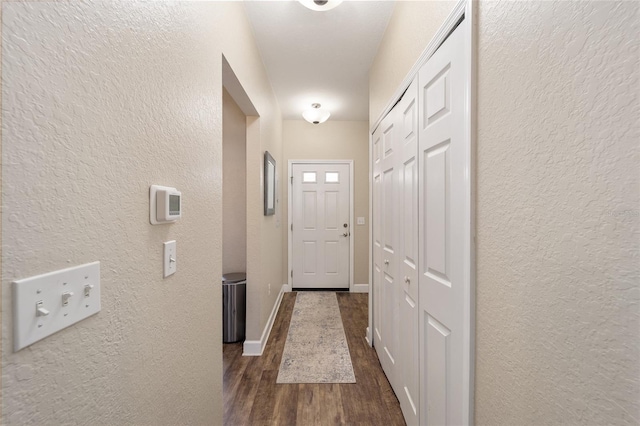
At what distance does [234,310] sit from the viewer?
2.64m

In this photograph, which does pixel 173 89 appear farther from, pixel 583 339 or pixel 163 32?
pixel 583 339

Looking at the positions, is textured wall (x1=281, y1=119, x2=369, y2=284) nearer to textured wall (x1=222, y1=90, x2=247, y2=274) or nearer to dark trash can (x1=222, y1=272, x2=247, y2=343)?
textured wall (x1=222, y1=90, x2=247, y2=274)

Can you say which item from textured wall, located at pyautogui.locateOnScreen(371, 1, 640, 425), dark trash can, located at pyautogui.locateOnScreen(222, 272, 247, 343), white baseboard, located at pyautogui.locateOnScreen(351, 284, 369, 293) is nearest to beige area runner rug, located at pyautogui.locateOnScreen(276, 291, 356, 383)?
dark trash can, located at pyautogui.locateOnScreen(222, 272, 247, 343)

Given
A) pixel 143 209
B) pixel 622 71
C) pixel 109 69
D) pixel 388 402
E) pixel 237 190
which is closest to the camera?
pixel 622 71

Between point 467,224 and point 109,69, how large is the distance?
110cm

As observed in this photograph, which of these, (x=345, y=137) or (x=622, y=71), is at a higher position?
(x=345, y=137)

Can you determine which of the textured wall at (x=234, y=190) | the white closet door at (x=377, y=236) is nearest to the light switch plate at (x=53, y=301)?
the white closet door at (x=377, y=236)

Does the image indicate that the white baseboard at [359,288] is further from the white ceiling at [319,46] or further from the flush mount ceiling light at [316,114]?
the white ceiling at [319,46]

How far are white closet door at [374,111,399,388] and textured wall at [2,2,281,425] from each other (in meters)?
1.20

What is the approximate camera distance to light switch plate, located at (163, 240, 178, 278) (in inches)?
35.5

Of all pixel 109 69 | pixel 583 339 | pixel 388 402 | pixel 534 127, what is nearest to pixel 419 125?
pixel 534 127

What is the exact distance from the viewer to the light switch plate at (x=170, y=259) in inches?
35.5

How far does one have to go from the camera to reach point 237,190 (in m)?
3.35

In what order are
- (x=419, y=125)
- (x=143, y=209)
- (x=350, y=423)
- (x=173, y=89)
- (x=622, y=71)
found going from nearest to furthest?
(x=622, y=71)
(x=143, y=209)
(x=173, y=89)
(x=419, y=125)
(x=350, y=423)
